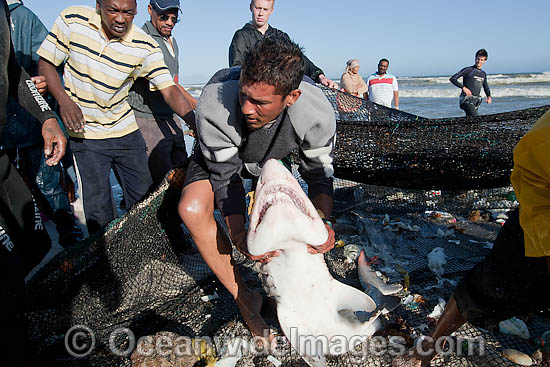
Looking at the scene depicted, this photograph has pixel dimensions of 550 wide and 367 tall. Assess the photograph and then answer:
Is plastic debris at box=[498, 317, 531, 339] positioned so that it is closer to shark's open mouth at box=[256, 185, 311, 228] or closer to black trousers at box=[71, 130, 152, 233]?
shark's open mouth at box=[256, 185, 311, 228]

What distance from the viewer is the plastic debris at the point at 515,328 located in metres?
2.02

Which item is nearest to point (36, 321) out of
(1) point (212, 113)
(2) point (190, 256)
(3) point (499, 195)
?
(2) point (190, 256)

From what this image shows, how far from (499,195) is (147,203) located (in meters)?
3.35

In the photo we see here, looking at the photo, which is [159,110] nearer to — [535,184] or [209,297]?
[209,297]

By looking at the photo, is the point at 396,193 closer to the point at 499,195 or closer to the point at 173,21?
the point at 499,195

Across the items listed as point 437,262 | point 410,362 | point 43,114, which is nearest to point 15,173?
point 43,114

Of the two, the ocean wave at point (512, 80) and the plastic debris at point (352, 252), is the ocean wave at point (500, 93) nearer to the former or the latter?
the ocean wave at point (512, 80)

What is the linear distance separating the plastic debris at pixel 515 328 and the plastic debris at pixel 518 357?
16 cm

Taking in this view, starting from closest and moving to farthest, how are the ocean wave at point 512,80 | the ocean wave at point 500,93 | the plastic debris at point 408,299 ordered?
the plastic debris at point 408,299 < the ocean wave at point 500,93 < the ocean wave at point 512,80

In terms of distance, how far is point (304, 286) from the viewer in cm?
188

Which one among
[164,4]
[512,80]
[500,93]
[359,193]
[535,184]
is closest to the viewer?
[535,184]

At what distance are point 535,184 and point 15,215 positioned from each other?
2.62 meters

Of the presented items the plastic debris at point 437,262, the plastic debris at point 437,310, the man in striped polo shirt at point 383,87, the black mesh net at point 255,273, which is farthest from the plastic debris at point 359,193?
the man in striped polo shirt at point 383,87

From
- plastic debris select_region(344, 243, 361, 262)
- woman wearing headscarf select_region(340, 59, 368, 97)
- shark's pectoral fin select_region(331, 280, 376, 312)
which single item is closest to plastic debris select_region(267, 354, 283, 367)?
shark's pectoral fin select_region(331, 280, 376, 312)
